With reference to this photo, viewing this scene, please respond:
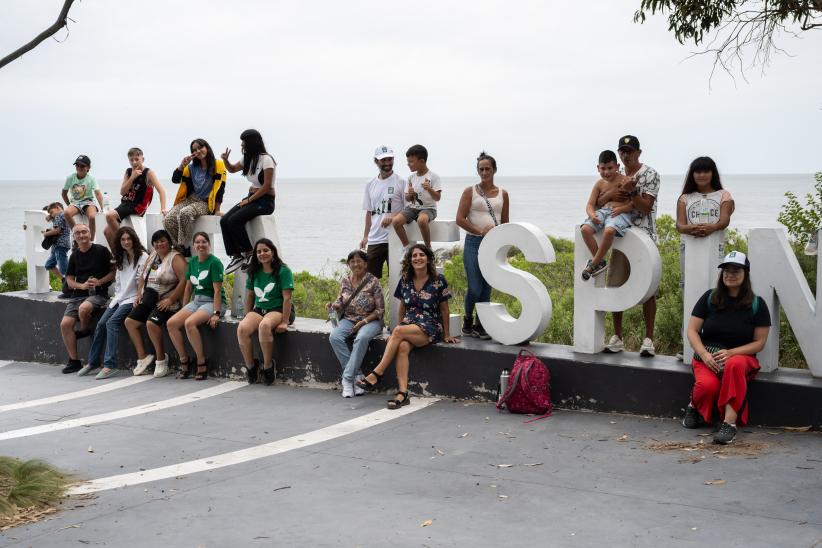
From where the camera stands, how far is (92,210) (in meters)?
12.1

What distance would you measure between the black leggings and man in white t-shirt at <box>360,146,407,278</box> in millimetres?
1122

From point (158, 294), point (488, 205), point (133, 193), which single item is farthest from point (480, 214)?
point (133, 193)

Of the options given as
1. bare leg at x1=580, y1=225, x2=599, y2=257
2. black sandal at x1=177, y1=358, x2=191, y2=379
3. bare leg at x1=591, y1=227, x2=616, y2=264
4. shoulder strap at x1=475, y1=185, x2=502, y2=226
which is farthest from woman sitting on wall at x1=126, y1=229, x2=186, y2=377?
bare leg at x1=591, y1=227, x2=616, y2=264

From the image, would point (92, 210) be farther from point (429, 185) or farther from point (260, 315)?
point (429, 185)

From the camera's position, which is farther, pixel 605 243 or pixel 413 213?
pixel 413 213

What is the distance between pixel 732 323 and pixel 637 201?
51.7 inches

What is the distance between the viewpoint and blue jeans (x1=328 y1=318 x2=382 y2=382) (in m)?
8.88

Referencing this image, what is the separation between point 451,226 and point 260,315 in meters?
2.14

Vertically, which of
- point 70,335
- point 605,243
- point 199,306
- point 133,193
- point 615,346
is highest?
point 133,193

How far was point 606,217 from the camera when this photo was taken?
794 cm

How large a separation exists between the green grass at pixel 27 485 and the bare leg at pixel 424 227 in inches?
155

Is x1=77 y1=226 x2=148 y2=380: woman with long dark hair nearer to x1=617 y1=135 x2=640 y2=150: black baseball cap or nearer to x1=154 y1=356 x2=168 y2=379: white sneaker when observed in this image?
x1=154 y1=356 x2=168 y2=379: white sneaker

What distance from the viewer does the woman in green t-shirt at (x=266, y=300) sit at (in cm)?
952

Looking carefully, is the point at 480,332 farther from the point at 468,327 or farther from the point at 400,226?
the point at 400,226
